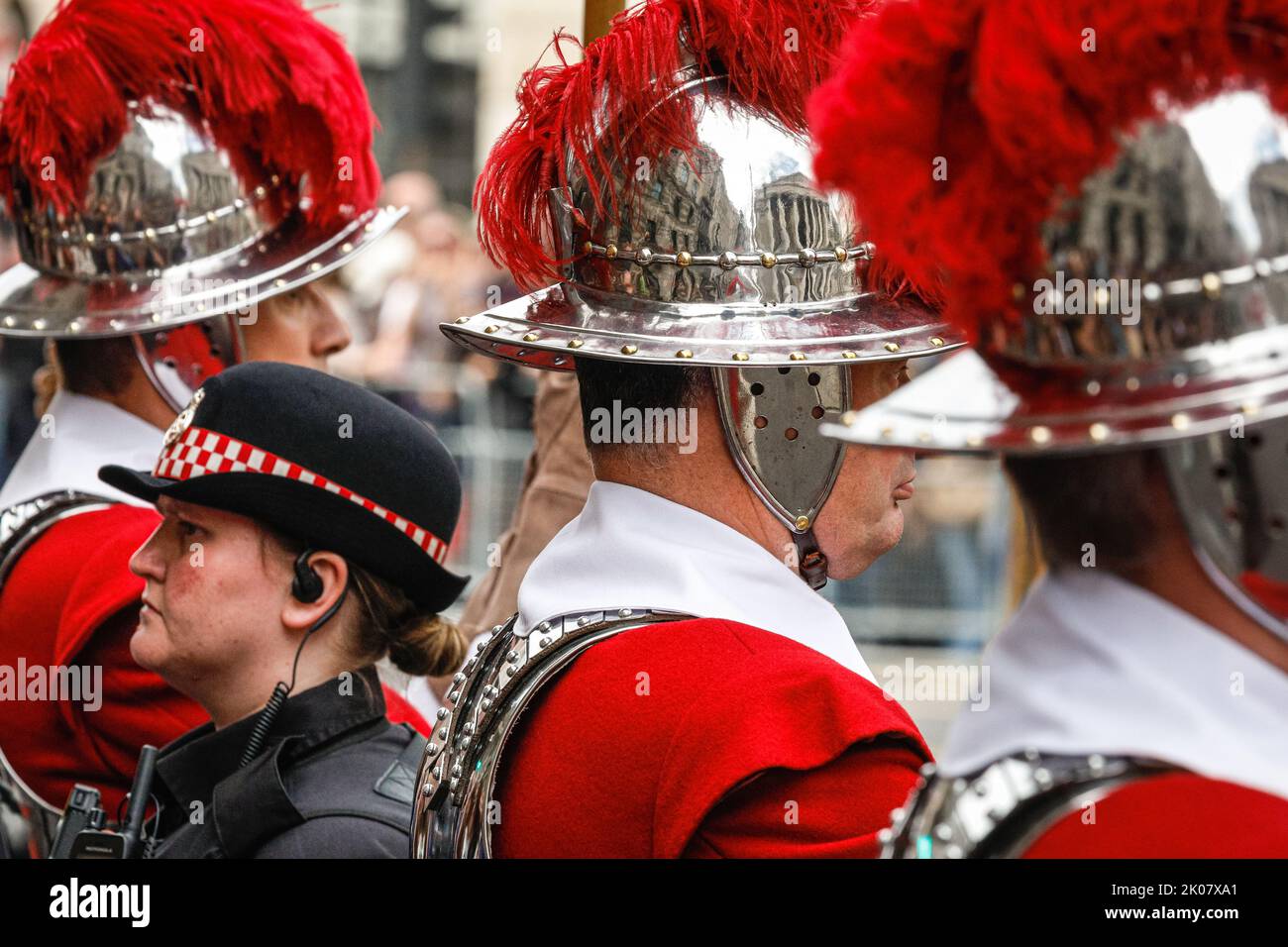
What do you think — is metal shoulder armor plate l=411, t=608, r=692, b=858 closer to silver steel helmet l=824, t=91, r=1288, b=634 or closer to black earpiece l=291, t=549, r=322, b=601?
black earpiece l=291, t=549, r=322, b=601

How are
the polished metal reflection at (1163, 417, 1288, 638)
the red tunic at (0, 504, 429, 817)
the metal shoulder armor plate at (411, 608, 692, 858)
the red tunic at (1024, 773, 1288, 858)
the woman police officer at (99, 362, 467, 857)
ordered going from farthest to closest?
the red tunic at (0, 504, 429, 817), the woman police officer at (99, 362, 467, 857), the metal shoulder armor plate at (411, 608, 692, 858), the polished metal reflection at (1163, 417, 1288, 638), the red tunic at (1024, 773, 1288, 858)

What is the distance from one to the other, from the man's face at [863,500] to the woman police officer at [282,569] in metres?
0.86

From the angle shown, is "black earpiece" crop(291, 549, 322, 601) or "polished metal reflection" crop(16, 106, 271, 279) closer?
"black earpiece" crop(291, 549, 322, 601)

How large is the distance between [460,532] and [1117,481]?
829 centimetres

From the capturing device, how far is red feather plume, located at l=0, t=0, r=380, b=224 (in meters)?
4.01

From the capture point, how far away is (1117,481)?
1780 mm

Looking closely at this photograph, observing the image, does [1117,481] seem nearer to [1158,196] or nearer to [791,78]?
[1158,196]

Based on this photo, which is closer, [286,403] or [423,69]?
[286,403]

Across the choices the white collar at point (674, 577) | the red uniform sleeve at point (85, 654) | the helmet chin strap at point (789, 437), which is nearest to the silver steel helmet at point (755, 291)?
the helmet chin strap at point (789, 437)

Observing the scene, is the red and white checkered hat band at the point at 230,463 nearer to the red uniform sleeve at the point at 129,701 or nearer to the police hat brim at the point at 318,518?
the police hat brim at the point at 318,518

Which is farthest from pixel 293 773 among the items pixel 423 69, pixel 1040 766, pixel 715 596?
A: pixel 423 69

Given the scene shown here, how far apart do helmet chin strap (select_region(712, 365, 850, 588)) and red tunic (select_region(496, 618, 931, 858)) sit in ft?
1.02

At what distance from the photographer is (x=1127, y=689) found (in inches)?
66.2

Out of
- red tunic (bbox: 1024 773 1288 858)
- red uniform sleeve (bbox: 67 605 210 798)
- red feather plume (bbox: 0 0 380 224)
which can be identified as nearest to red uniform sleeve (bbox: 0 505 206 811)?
red uniform sleeve (bbox: 67 605 210 798)
